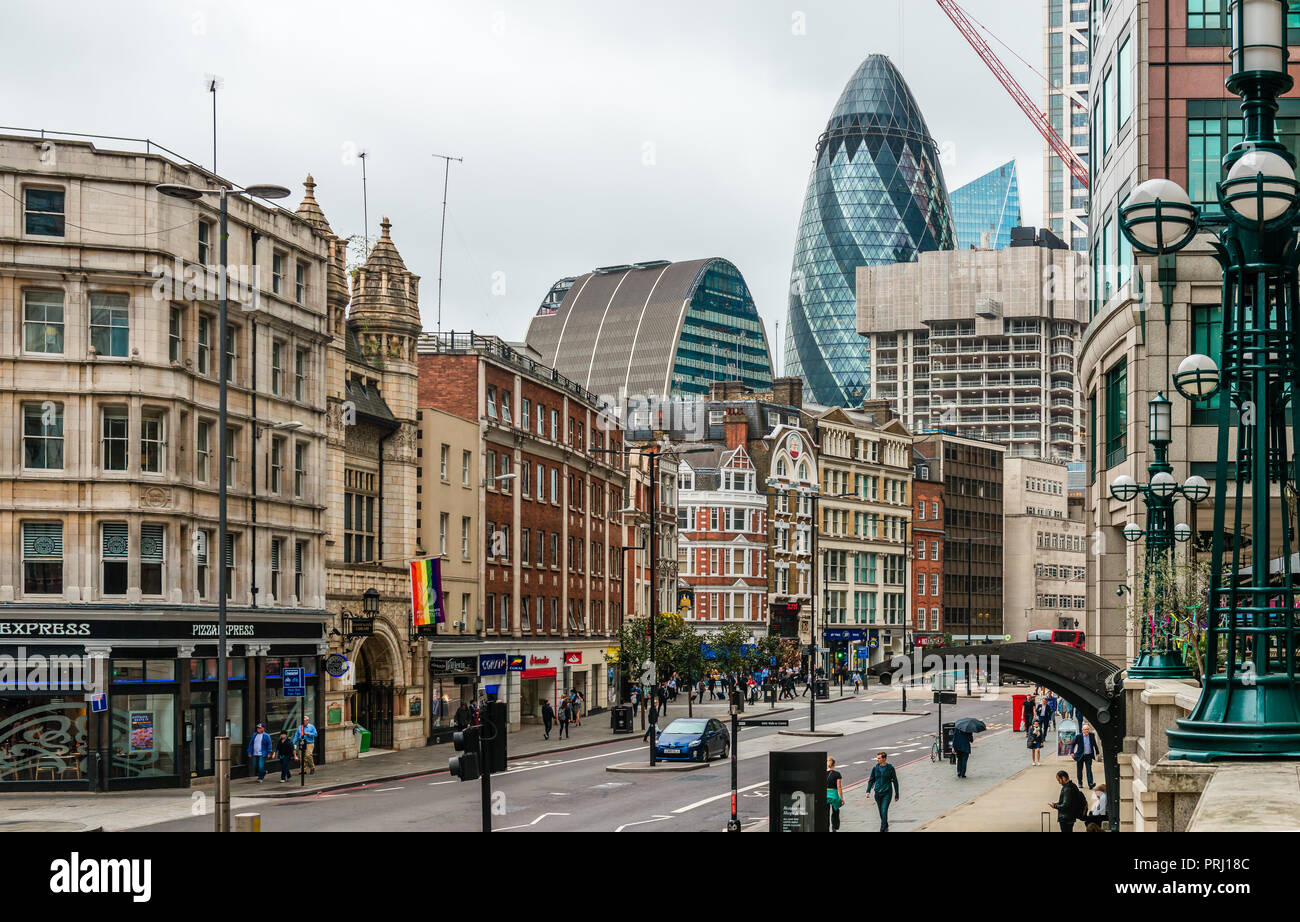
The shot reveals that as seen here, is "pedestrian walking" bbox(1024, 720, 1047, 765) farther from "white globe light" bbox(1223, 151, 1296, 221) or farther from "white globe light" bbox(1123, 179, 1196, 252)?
"white globe light" bbox(1223, 151, 1296, 221)

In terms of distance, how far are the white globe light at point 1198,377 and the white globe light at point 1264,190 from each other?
21.6ft

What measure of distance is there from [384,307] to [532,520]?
1697 cm

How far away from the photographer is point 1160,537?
2869cm

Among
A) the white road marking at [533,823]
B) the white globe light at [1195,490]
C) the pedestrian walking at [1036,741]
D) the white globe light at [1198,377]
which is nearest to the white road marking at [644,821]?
the white road marking at [533,823]

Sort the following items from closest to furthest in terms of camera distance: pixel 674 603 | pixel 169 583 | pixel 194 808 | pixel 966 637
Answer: pixel 194 808
pixel 169 583
pixel 674 603
pixel 966 637

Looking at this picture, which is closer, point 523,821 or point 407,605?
point 523,821

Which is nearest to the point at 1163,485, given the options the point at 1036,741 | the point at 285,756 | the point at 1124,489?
the point at 1124,489

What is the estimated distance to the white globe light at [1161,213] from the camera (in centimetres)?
1070

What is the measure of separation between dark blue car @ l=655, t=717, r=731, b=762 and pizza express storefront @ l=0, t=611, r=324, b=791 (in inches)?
524

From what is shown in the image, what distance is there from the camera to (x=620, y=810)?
37.4 m

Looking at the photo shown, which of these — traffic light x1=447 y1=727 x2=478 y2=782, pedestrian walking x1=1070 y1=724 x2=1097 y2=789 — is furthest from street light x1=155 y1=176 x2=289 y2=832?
pedestrian walking x1=1070 y1=724 x2=1097 y2=789
